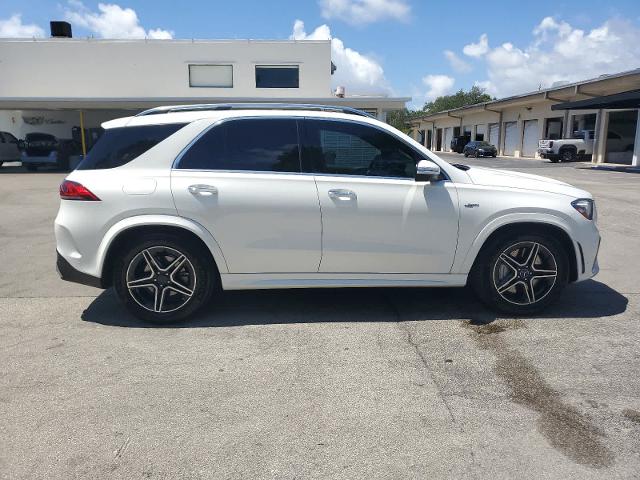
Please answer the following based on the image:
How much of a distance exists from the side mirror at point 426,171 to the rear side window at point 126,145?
2.10 m

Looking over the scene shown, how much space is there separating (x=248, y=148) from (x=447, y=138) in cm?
6346

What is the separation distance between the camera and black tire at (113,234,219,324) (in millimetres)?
4500

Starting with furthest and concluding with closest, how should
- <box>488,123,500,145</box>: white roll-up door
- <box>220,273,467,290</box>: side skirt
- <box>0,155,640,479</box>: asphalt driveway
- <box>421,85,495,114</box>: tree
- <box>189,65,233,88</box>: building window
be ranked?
<box>421,85,495,114</box>: tree → <box>488,123,500,145</box>: white roll-up door → <box>189,65,233,88</box>: building window → <box>220,273,467,290</box>: side skirt → <box>0,155,640,479</box>: asphalt driveway

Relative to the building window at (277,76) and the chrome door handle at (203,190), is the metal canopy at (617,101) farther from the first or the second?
the chrome door handle at (203,190)

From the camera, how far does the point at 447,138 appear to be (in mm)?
64750

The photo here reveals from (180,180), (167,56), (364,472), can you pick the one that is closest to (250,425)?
(364,472)

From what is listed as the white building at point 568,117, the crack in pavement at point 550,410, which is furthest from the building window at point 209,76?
the crack in pavement at point 550,410

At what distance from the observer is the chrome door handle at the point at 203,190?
441cm

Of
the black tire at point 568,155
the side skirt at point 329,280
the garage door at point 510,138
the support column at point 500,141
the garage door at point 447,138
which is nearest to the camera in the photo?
the side skirt at point 329,280

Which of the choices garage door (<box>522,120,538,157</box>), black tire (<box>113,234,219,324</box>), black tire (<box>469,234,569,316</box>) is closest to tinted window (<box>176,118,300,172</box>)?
black tire (<box>113,234,219,324</box>)

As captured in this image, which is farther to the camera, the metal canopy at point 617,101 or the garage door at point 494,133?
the garage door at point 494,133

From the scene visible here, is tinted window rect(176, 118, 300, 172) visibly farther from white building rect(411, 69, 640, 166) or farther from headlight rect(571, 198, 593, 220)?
white building rect(411, 69, 640, 166)

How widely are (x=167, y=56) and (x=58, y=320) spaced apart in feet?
77.0

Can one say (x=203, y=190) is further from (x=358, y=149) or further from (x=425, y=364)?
(x=425, y=364)
